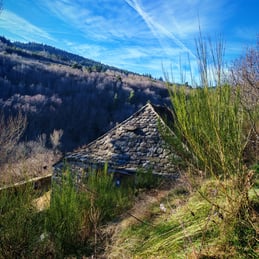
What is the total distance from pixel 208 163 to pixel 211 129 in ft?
1.35

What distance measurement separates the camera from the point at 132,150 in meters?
11.8

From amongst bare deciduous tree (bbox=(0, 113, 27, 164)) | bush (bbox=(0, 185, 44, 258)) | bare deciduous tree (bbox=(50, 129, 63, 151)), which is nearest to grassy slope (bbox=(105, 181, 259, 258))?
bush (bbox=(0, 185, 44, 258))

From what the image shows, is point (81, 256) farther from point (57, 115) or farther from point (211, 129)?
point (57, 115)

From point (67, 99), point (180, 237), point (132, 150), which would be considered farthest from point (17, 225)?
point (67, 99)

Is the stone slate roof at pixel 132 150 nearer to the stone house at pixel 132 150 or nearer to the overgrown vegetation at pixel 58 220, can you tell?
the stone house at pixel 132 150

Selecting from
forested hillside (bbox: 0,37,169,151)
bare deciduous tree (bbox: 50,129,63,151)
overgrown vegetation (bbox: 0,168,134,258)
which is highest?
Result: forested hillside (bbox: 0,37,169,151)

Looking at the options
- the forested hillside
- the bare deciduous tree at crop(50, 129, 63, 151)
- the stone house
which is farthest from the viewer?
the forested hillside

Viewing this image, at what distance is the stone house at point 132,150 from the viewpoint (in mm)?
10953

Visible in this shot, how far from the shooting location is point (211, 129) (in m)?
2.54

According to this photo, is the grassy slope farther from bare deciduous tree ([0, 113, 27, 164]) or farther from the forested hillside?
the forested hillside

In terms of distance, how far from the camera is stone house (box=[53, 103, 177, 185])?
11.0m

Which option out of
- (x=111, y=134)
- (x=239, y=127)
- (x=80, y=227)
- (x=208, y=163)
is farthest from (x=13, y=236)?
(x=111, y=134)

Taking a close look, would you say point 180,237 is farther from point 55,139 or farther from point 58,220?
point 55,139

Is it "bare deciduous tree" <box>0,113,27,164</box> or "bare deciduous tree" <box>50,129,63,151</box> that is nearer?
"bare deciduous tree" <box>0,113,27,164</box>
